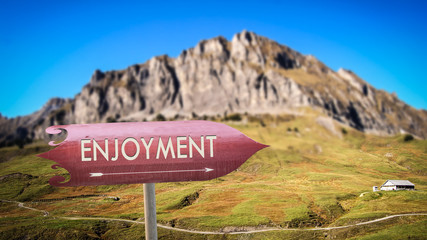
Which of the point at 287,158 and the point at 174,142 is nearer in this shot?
the point at 174,142

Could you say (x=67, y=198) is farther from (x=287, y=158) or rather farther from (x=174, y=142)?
(x=287, y=158)

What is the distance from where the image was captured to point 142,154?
1553 centimetres

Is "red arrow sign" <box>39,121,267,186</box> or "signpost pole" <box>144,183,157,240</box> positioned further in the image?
"signpost pole" <box>144,183,157,240</box>

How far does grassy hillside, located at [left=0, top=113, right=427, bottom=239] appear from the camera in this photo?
1198 inches

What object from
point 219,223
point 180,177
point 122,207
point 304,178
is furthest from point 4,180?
point 304,178

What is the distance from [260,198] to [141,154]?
Answer: 25.2m

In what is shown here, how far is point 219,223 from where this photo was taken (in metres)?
36.0

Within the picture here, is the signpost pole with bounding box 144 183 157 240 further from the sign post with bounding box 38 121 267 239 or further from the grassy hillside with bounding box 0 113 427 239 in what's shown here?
the grassy hillside with bounding box 0 113 427 239

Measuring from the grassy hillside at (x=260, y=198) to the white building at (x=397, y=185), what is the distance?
1.95 ft

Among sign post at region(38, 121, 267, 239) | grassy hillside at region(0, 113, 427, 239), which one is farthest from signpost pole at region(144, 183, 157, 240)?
grassy hillside at region(0, 113, 427, 239)

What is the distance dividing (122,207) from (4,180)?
13.7 meters

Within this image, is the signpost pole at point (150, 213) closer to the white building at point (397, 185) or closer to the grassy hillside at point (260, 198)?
the grassy hillside at point (260, 198)

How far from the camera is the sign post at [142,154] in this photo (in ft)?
50.9

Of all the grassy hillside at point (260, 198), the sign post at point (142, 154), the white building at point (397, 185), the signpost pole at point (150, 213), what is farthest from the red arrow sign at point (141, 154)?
the white building at point (397, 185)
